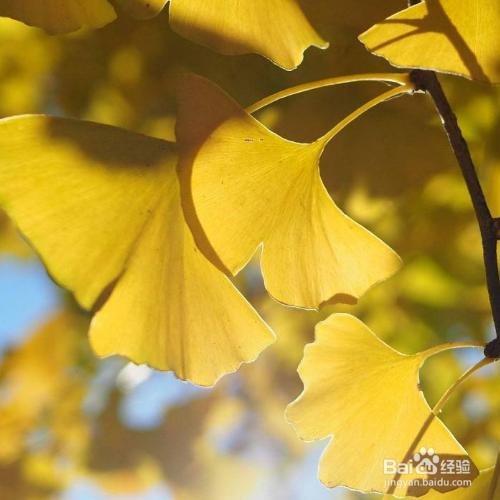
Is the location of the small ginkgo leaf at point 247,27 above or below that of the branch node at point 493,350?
above

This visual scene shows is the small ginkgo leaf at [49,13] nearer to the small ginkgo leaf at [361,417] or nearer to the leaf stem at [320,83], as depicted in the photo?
the leaf stem at [320,83]

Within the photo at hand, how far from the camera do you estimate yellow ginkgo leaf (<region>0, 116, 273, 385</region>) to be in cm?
27

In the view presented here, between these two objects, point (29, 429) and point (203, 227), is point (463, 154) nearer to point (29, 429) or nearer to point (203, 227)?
point (203, 227)

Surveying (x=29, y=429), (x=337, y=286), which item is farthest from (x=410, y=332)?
(x=29, y=429)

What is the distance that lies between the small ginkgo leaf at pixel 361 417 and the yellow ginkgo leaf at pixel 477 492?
0.07 feet

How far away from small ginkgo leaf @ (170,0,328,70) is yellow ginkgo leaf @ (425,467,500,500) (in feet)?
0.78

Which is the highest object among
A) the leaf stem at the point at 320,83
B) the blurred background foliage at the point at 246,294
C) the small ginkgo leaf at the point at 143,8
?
the small ginkgo leaf at the point at 143,8

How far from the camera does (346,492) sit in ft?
2.07

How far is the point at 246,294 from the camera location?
0.58 m

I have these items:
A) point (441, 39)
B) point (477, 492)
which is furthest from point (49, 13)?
point (477, 492)

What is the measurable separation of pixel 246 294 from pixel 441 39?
0.36 meters

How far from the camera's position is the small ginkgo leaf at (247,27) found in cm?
27

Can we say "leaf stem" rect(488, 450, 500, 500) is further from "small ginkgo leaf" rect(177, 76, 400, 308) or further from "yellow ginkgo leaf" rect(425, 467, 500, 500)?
"small ginkgo leaf" rect(177, 76, 400, 308)

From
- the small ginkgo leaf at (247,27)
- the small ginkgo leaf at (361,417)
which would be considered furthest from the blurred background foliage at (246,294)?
the small ginkgo leaf at (361,417)
